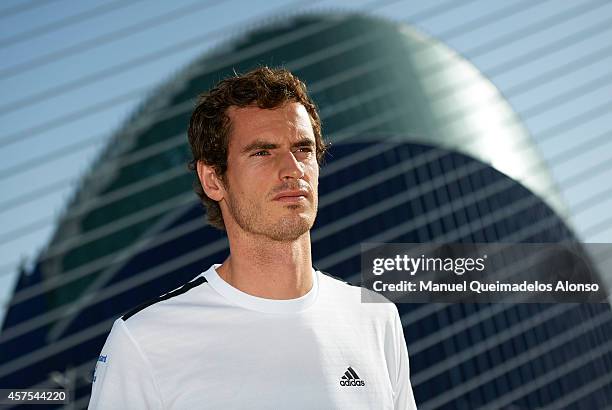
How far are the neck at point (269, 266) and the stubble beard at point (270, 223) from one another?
6cm

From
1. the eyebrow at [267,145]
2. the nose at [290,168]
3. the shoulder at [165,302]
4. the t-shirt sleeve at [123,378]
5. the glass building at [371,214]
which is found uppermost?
the glass building at [371,214]

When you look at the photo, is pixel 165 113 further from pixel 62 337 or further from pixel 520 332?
pixel 520 332

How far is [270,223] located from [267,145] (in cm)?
25

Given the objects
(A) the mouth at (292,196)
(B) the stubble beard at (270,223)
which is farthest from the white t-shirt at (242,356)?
(A) the mouth at (292,196)

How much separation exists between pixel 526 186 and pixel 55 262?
8.66m

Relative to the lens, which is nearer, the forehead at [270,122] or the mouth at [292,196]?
the mouth at [292,196]

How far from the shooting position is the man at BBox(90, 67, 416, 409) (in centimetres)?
225

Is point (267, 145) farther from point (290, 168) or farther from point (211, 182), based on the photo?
point (211, 182)

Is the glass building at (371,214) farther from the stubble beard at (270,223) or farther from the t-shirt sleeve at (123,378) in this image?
the t-shirt sleeve at (123,378)

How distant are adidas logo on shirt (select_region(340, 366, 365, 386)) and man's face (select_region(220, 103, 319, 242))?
1.51ft

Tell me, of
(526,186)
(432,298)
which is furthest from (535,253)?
(526,186)

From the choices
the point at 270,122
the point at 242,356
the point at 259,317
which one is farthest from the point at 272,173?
the point at 242,356

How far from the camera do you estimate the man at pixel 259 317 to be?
88.4 inches

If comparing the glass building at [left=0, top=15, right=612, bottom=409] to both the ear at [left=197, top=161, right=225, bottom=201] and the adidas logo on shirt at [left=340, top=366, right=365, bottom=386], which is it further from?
the adidas logo on shirt at [left=340, top=366, right=365, bottom=386]
